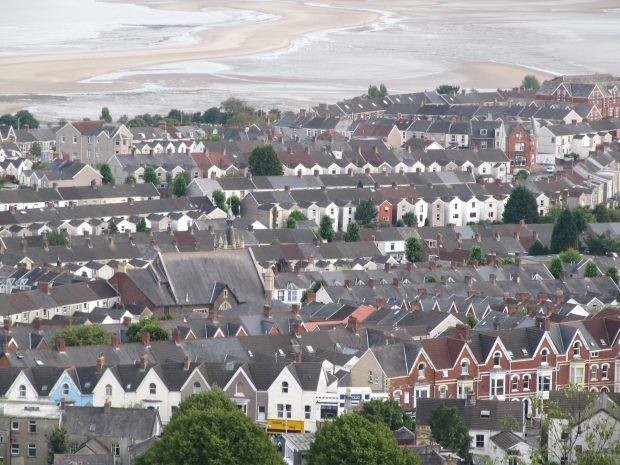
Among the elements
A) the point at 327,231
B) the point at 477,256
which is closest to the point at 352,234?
the point at 327,231

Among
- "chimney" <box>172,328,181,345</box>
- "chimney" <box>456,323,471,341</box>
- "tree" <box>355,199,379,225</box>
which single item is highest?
"chimney" <box>456,323,471,341</box>

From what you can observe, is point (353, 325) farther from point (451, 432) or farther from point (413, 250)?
point (413, 250)

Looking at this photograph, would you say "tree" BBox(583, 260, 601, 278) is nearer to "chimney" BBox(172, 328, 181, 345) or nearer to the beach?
"chimney" BBox(172, 328, 181, 345)

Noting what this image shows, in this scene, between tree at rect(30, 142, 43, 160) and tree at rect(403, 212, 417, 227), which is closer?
tree at rect(403, 212, 417, 227)

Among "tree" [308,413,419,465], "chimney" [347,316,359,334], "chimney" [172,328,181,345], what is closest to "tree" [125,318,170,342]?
"chimney" [172,328,181,345]

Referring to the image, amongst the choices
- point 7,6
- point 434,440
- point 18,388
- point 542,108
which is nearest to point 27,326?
point 18,388

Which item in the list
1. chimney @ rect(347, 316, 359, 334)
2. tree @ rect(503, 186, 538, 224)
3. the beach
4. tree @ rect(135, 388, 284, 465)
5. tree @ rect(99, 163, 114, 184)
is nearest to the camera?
tree @ rect(135, 388, 284, 465)

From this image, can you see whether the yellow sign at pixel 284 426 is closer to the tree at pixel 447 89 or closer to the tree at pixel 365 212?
the tree at pixel 365 212

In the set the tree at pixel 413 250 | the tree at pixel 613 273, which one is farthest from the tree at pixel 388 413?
the tree at pixel 413 250

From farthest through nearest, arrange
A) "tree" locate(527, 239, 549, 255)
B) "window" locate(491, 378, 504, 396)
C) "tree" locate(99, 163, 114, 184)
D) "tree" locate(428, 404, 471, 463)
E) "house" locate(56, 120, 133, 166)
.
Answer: "house" locate(56, 120, 133, 166), "tree" locate(99, 163, 114, 184), "tree" locate(527, 239, 549, 255), "window" locate(491, 378, 504, 396), "tree" locate(428, 404, 471, 463)
